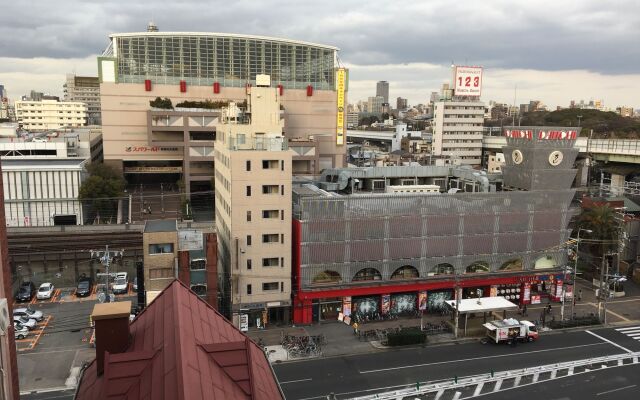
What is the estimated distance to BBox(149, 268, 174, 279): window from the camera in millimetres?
47281

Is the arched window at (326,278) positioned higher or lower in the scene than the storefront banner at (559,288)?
higher

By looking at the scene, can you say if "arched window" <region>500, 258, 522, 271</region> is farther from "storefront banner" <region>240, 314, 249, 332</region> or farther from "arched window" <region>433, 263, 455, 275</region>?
"storefront banner" <region>240, 314, 249, 332</region>

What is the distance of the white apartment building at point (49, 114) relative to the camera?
19550 cm

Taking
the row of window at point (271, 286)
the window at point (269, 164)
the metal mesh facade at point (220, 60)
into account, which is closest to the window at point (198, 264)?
the row of window at point (271, 286)

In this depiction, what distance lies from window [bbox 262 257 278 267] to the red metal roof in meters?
25.0

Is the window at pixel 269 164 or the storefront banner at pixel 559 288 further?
the storefront banner at pixel 559 288

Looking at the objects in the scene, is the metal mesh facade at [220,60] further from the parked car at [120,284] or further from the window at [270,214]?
the window at [270,214]

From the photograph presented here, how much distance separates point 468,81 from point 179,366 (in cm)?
13162

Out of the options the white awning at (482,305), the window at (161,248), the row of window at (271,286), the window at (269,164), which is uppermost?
the window at (269,164)

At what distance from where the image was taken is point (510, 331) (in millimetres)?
45906

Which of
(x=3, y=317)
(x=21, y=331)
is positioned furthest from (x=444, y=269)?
(x=3, y=317)

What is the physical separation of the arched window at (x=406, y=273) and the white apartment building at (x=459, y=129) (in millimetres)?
86631

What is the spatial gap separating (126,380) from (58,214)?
63516 millimetres

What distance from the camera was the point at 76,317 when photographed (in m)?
51.0
